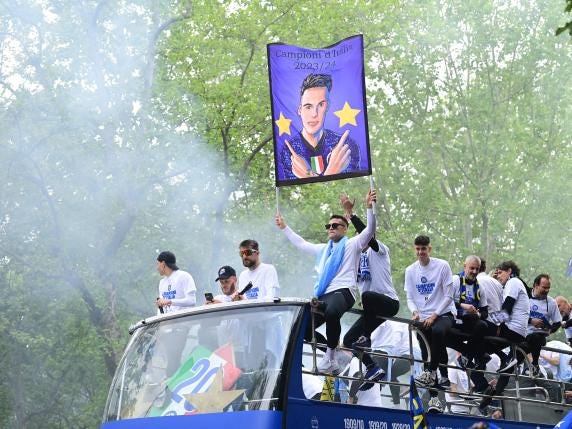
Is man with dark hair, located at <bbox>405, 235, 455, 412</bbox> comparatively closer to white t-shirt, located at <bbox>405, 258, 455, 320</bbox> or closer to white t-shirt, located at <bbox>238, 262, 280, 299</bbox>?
white t-shirt, located at <bbox>405, 258, 455, 320</bbox>

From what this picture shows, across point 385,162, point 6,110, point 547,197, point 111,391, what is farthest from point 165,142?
point 111,391

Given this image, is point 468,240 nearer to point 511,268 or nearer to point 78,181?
point 78,181

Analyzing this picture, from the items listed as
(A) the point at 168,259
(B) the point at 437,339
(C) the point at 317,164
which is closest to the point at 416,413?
(B) the point at 437,339

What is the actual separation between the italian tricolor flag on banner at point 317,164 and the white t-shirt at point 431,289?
1289 mm

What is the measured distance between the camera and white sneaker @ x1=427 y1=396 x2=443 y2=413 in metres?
11.9

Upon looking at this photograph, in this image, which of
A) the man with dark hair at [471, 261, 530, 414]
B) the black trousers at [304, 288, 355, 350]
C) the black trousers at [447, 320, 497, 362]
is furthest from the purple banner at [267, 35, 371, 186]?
the man with dark hair at [471, 261, 530, 414]

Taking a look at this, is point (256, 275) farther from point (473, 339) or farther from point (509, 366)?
point (509, 366)

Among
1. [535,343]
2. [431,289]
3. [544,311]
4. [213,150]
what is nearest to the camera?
[431,289]

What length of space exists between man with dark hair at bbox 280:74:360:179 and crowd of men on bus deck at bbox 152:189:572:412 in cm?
58

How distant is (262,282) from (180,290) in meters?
1.41

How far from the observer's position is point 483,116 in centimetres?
4025

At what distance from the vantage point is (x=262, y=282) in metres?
12.6

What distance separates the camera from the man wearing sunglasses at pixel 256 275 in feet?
41.0

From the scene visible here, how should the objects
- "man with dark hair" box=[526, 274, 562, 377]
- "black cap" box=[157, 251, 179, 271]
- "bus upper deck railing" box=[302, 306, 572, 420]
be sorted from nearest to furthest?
"bus upper deck railing" box=[302, 306, 572, 420], "black cap" box=[157, 251, 179, 271], "man with dark hair" box=[526, 274, 562, 377]
